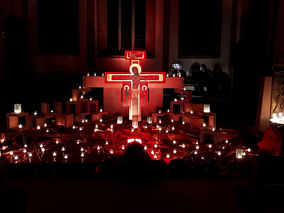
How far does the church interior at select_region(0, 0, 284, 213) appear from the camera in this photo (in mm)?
3104

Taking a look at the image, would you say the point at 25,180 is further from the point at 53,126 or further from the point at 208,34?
the point at 208,34

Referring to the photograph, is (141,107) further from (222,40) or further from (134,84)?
(222,40)

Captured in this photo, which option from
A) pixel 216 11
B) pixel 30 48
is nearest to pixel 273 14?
pixel 216 11

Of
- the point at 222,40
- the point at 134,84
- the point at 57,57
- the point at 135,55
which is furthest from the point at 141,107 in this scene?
the point at 222,40

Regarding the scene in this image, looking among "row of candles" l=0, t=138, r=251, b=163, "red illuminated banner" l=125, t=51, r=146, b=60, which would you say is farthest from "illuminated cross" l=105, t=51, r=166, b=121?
"row of candles" l=0, t=138, r=251, b=163

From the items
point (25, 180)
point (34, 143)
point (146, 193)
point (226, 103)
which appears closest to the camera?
point (146, 193)

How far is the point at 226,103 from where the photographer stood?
7.40 meters

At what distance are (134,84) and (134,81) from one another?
6 centimetres

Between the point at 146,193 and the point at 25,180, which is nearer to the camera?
the point at 146,193

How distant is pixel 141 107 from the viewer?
6625 millimetres

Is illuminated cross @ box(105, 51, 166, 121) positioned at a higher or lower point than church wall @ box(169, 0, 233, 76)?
lower

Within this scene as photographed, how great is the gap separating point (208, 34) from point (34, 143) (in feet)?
21.6

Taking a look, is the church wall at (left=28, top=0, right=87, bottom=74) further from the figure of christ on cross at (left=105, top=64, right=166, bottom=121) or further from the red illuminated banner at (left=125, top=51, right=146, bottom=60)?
the red illuminated banner at (left=125, top=51, right=146, bottom=60)

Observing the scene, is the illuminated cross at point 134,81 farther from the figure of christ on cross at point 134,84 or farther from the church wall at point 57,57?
the church wall at point 57,57
